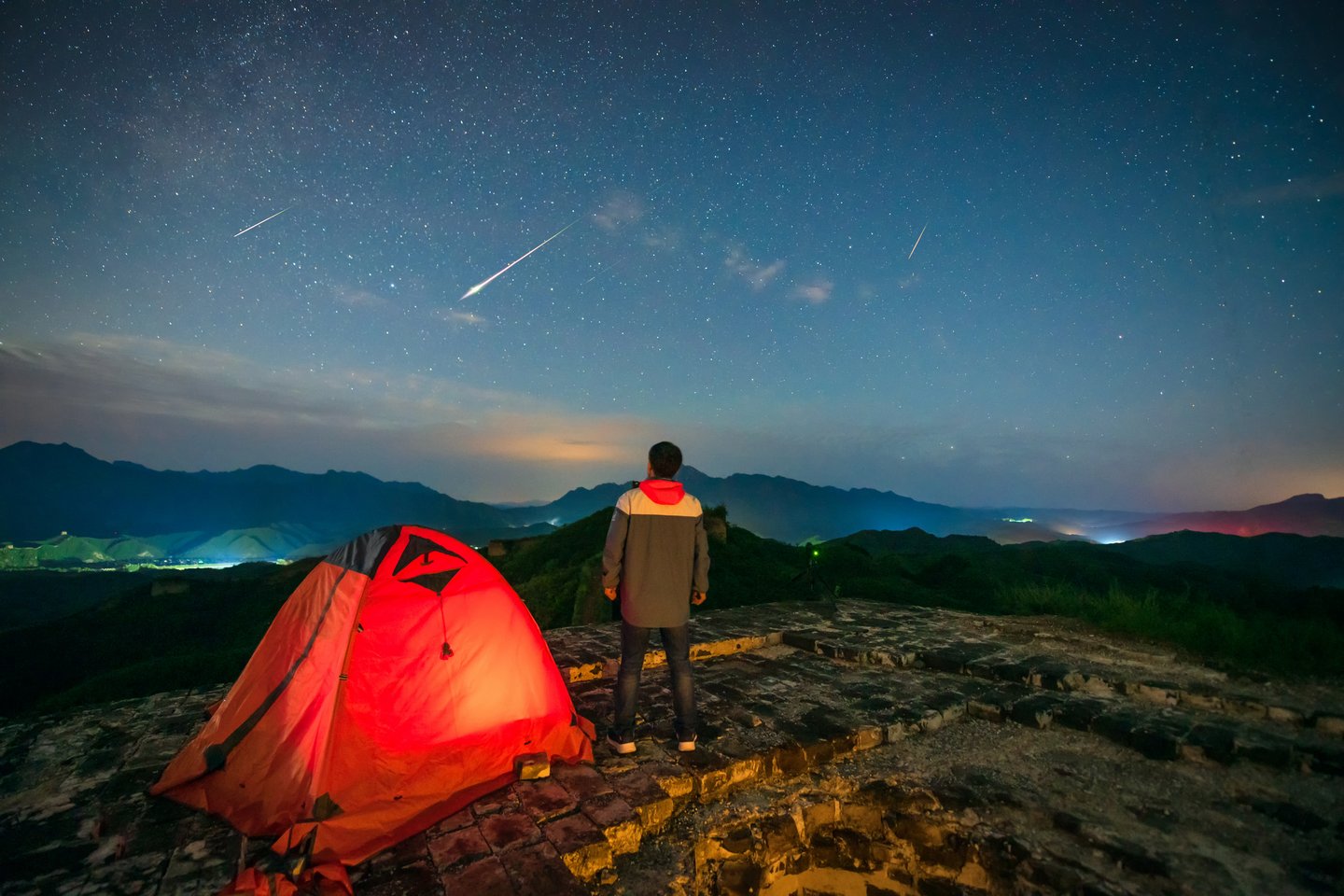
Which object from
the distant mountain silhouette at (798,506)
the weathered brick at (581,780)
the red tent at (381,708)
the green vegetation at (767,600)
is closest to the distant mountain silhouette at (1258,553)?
the green vegetation at (767,600)

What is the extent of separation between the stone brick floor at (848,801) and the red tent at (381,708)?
22cm

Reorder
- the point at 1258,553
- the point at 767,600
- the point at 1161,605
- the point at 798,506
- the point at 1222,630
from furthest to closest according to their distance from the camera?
the point at 798,506
the point at 1258,553
the point at 767,600
the point at 1161,605
the point at 1222,630

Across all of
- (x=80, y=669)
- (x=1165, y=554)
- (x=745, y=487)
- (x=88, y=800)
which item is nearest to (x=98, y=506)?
(x=745, y=487)

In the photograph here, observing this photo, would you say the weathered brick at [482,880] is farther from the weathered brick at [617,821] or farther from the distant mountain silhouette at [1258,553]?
the distant mountain silhouette at [1258,553]

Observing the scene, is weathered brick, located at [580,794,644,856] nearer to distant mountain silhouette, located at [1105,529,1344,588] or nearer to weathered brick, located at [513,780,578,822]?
weathered brick, located at [513,780,578,822]

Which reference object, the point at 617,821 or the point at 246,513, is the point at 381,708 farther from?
the point at 246,513

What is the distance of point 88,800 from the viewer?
3482 mm

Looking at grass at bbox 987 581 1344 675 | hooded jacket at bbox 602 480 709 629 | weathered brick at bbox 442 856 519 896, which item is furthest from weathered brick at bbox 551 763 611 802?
grass at bbox 987 581 1344 675

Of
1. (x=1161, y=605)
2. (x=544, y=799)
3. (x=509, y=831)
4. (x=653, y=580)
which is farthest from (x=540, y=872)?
(x=1161, y=605)

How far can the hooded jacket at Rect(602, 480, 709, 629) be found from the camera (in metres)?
4.07

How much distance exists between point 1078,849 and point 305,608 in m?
5.37

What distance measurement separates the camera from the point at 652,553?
4.09m

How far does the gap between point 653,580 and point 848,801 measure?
2.05 meters

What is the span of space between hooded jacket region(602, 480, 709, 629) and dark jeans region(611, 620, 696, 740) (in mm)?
129
